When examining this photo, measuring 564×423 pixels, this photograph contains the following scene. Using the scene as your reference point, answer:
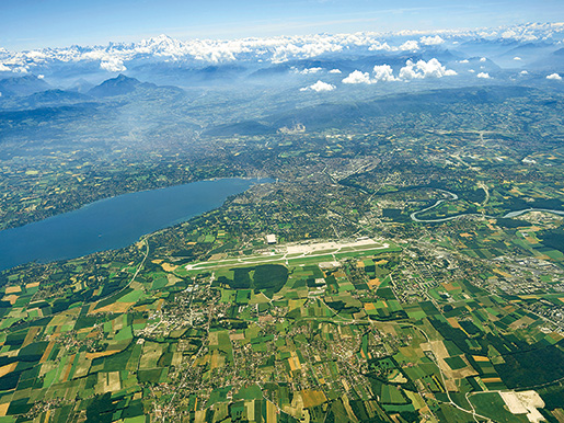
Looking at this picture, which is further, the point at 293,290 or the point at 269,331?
the point at 293,290

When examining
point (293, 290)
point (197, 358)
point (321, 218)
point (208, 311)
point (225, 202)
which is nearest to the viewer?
point (197, 358)

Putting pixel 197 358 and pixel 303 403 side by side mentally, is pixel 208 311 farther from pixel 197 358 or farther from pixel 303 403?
pixel 303 403

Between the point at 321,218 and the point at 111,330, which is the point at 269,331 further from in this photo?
the point at 321,218

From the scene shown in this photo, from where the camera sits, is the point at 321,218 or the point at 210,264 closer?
the point at 210,264

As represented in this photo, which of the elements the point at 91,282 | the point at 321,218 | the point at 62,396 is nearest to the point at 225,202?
the point at 321,218

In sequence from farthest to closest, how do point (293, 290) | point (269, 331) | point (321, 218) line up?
point (321, 218)
point (293, 290)
point (269, 331)

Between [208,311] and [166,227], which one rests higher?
[208,311]

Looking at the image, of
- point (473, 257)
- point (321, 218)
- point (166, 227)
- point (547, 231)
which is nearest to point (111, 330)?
point (166, 227)
